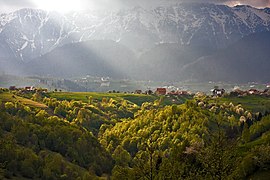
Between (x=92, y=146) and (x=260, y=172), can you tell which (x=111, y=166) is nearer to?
(x=92, y=146)

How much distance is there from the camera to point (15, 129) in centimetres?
11269

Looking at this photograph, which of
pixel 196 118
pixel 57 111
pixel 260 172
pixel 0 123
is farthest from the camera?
pixel 57 111

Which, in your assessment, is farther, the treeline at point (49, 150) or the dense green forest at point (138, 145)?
the treeline at point (49, 150)

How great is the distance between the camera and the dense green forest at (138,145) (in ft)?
128

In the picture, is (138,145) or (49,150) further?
(138,145)

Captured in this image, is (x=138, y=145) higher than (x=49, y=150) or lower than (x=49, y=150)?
lower

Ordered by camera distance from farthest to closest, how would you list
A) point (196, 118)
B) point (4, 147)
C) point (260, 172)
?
point (196, 118), point (4, 147), point (260, 172)

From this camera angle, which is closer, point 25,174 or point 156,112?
point 25,174

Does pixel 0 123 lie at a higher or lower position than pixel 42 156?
higher

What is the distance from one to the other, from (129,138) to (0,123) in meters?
58.2

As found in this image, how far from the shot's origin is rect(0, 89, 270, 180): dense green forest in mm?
39125

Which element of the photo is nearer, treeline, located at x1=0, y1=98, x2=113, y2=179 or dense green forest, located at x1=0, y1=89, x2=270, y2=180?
dense green forest, located at x1=0, y1=89, x2=270, y2=180

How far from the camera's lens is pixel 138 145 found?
14750cm

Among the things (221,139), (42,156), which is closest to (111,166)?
(42,156)
